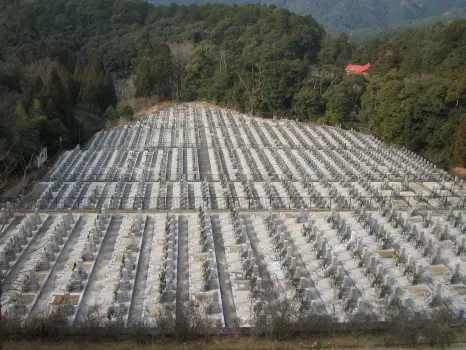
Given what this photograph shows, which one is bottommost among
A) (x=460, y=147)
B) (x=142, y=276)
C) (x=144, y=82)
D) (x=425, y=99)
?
(x=144, y=82)

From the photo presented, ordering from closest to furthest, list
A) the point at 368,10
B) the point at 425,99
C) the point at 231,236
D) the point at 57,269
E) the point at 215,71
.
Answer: the point at 57,269
the point at 231,236
the point at 425,99
the point at 215,71
the point at 368,10

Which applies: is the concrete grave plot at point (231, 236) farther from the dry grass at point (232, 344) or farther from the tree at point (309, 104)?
the tree at point (309, 104)

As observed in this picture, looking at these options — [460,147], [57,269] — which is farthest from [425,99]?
[57,269]

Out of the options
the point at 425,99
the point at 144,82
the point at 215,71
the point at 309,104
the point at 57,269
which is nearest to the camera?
the point at 57,269

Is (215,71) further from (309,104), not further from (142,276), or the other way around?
(142,276)

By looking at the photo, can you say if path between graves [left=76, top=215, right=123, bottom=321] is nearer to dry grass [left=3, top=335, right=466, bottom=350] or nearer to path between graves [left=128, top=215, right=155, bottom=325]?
path between graves [left=128, top=215, right=155, bottom=325]

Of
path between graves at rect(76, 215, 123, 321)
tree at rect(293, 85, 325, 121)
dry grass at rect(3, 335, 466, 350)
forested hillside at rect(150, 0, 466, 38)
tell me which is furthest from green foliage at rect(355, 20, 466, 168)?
forested hillside at rect(150, 0, 466, 38)

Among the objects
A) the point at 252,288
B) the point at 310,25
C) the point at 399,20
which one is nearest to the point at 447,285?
the point at 252,288
